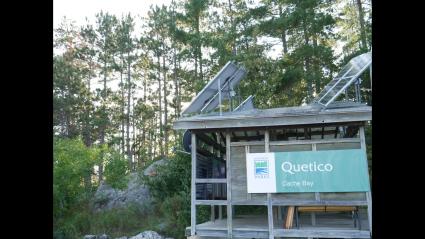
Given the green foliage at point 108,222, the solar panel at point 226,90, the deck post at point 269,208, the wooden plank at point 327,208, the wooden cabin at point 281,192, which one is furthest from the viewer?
the green foliage at point 108,222

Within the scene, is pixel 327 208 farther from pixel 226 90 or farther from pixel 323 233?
pixel 226 90

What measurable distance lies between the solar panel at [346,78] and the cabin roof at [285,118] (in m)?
0.24

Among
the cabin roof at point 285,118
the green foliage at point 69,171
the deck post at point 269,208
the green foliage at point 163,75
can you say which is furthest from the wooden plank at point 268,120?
the green foliage at point 69,171

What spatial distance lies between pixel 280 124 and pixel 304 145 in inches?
28.2

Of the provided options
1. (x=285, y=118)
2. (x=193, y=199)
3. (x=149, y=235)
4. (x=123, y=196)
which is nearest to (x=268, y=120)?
(x=285, y=118)

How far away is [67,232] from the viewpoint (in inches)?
639

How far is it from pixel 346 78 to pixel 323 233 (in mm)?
3802

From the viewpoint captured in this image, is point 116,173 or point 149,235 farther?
→ point 116,173

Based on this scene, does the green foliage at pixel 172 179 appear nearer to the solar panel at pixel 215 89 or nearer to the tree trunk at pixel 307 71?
the solar panel at pixel 215 89

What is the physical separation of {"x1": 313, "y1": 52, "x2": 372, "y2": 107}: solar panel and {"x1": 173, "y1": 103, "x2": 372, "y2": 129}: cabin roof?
239 millimetres

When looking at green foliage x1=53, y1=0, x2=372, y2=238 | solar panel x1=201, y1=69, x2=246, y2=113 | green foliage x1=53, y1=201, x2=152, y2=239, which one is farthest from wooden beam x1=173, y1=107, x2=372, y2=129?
green foliage x1=53, y1=201, x2=152, y2=239

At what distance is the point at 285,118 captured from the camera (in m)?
A: 8.69

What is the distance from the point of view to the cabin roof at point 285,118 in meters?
8.33
